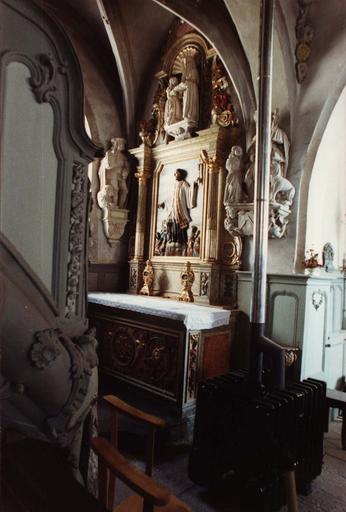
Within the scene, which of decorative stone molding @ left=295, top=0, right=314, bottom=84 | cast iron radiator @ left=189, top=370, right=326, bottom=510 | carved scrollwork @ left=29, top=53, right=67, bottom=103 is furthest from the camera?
decorative stone molding @ left=295, top=0, right=314, bottom=84

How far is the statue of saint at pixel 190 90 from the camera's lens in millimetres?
5020

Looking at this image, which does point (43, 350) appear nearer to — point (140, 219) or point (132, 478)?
point (132, 478)

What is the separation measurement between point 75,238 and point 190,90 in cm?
383

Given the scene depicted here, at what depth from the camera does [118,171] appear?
18.8ft

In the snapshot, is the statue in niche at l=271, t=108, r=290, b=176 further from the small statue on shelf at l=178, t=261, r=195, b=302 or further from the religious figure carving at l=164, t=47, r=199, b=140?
the small statue on shelf at l=178, t=261, r=195, b=302

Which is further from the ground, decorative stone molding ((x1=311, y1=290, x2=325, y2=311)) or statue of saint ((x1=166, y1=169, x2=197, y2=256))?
statue of saint ((x1=166, y1=169, x2=197, y2=256))

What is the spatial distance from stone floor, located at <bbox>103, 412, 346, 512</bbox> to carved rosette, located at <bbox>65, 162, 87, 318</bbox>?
1.63m

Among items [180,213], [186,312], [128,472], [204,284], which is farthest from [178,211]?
[128,472]

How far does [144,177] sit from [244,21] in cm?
240

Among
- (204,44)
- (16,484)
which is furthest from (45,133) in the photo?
(204,44)

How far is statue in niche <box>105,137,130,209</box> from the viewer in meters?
5.69

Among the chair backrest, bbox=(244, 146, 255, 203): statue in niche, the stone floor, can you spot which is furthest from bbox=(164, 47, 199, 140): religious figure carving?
the chair backrest

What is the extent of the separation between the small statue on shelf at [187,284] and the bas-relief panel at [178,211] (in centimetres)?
24

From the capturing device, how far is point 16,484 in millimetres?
1378
